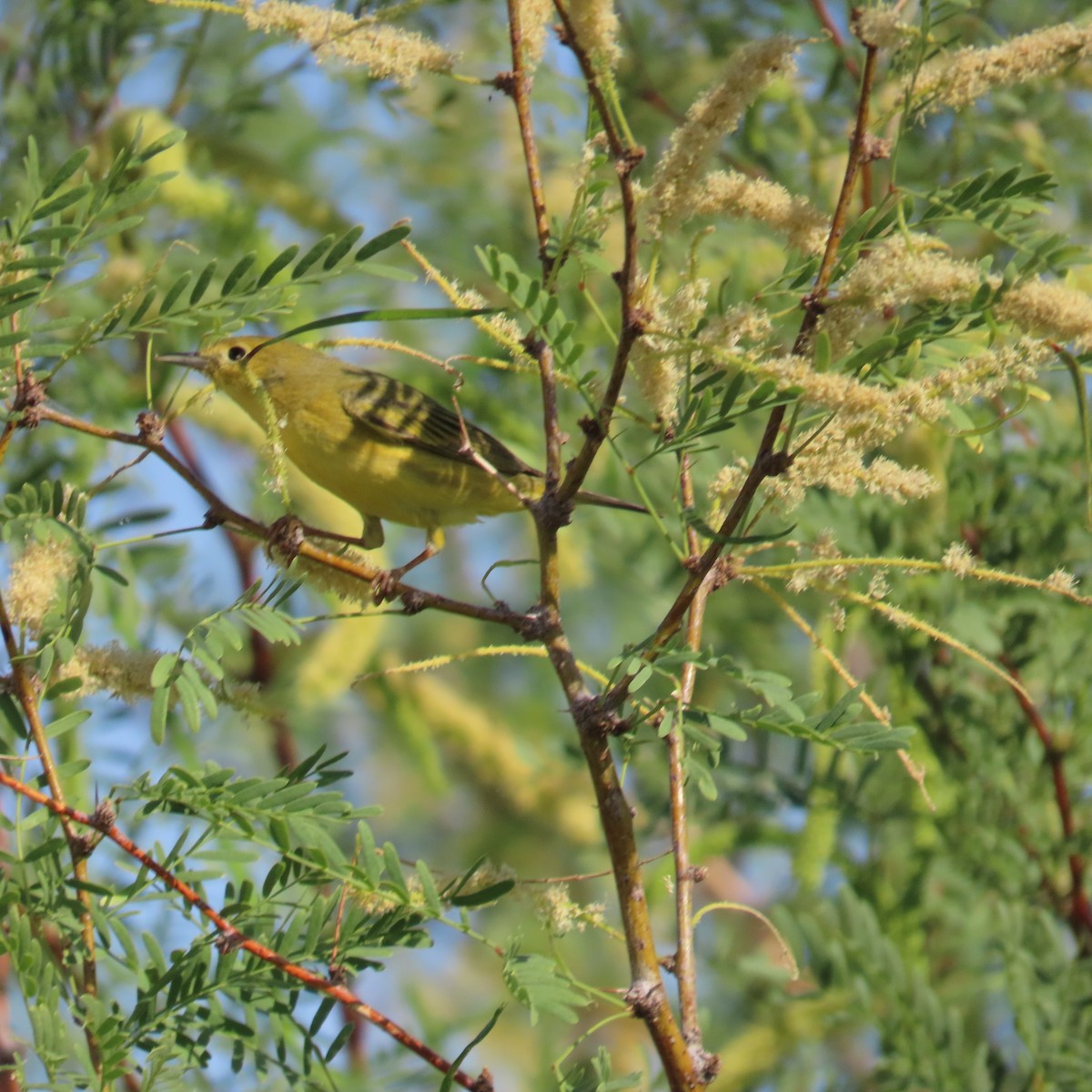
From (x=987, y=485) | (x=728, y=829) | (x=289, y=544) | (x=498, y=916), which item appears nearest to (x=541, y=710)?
(x=498, y=916)

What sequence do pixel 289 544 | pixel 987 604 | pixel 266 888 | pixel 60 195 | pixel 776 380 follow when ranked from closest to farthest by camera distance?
pixel 776 380 < pixel 60 195 < pixel 266 888 < pixel 289 544 < pixel 987 604

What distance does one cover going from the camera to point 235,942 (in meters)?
1.54

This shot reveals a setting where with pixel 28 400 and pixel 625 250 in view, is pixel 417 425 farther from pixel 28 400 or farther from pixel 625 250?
pixel 625 250

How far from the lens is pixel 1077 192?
14.3 ft

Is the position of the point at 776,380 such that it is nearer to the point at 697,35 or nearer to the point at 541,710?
the point at 697,35

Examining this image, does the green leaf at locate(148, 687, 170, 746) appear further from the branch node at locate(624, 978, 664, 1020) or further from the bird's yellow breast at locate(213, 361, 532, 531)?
the bird's yellow breast at locate(213, 361, 532, 531)

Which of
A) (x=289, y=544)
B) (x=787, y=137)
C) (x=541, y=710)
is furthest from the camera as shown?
(x=541, y=710)

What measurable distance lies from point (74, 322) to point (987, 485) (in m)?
2.28

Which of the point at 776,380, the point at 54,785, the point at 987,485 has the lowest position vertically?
the point at 54,785

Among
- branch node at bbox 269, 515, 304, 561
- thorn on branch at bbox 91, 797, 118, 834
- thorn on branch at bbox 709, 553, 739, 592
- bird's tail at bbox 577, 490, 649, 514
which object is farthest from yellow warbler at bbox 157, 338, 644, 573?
thorn on branch at bbox 91, 797, 118, 834

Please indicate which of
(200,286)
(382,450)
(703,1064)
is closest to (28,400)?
(200,286)

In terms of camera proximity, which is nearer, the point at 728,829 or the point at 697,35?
the point at 728,829

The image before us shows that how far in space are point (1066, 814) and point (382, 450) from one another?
1.78 m

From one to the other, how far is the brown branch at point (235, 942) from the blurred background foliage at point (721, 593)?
11.0 inches
